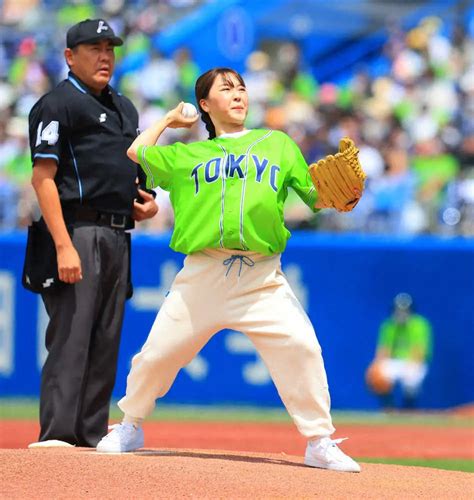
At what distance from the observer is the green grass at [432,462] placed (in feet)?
26.4

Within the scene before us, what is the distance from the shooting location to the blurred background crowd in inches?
559

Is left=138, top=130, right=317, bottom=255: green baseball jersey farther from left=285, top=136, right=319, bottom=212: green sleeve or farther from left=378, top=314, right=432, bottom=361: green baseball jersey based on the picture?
left=378, top=314, right=432, bottom=361: green baseball jersey

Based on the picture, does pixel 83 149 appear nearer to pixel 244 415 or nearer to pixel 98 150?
pixel 98 150

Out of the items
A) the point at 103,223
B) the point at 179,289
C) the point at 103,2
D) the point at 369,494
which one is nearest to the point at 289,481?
the point at 369,494

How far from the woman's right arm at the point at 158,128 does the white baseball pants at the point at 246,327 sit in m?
0.59

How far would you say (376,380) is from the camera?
12844 millimetres

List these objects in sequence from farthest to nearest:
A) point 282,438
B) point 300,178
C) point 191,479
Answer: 1. point 282,438
2. point 300,178
3. point 191,479

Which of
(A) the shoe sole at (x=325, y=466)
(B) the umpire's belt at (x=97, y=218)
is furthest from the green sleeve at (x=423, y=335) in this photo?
(A) the shoe sole at (x=325, y=466)

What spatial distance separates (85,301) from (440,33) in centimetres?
1390

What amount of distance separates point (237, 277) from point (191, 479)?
100cm

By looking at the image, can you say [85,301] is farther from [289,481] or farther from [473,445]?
[473,445]

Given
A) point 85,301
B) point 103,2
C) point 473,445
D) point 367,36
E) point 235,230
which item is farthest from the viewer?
point 367,36

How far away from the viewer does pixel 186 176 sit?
233 inches

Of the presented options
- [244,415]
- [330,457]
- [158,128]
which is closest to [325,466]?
[330,457]
